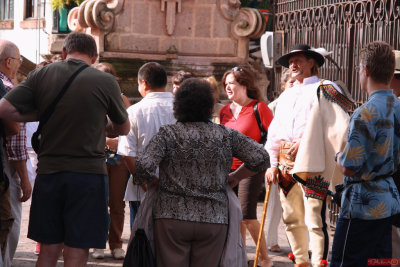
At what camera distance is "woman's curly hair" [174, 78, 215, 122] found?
15.7 feet

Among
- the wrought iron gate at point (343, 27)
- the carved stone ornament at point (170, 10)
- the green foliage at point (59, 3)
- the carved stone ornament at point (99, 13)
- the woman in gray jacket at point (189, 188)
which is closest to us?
the woman in gray jacket at point (189, 188)

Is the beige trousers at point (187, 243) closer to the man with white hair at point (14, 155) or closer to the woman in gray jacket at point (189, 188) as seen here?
the woman in gray jacket at point (189, 188)

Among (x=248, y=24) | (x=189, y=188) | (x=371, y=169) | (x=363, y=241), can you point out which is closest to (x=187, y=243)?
(x=189, y=188)

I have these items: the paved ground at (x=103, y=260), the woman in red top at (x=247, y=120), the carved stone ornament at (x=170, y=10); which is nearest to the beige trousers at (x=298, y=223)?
the woman in red top at (x=247, y=120)

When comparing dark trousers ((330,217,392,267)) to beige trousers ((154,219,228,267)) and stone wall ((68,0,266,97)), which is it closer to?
beige trousers ((154,219,228,267))

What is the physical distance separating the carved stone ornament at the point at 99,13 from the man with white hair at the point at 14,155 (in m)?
5.76

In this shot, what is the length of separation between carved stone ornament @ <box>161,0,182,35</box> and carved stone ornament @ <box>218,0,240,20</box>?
0.69m

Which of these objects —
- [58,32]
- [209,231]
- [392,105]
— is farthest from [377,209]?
[58,32]

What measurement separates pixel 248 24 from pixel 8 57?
7132mm

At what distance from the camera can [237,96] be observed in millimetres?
7246

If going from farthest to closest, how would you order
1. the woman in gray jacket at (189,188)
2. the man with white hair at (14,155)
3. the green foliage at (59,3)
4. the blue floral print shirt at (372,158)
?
the green foliage at (59,3) < the man with white hair at (14,155) < the woman in gray jacket at (189,188) < the blue floral print shirt at (372,158)

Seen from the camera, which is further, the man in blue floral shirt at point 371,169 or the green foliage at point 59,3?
the green foliage at point 59,3

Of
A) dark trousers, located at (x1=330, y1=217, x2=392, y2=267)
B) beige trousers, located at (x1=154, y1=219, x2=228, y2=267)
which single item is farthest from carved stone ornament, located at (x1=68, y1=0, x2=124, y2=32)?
dark trousers, located at (x1=330, y1=217, x2=392, y2=267)

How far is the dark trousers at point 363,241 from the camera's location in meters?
4.57
